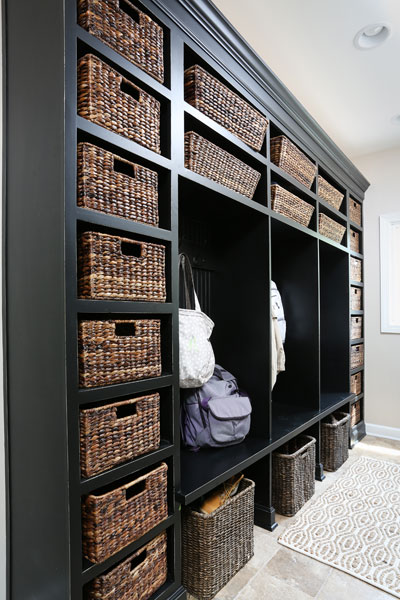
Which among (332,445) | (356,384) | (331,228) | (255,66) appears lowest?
(332,445)

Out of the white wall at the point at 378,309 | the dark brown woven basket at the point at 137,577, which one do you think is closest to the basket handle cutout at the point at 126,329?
the dark brown woven basket at the point at 137,577

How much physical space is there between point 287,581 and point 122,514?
3.07ft

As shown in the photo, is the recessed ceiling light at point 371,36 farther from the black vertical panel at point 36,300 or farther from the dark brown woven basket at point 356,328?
the dark brown woven basket at point 356,328

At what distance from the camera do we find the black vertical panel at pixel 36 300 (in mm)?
1060

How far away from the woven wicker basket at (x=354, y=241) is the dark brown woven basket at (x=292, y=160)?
1.08 m

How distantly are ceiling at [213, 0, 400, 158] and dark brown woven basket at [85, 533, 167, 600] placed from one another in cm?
229

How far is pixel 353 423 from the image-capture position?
3336mm

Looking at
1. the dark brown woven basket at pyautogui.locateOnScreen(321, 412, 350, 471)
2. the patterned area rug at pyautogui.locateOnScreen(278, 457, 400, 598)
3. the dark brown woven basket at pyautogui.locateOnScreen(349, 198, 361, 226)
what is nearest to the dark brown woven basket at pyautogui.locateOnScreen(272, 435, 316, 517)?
the patterned area rug at pyautogui.locateOnScreen(278, 457, 400, 598)

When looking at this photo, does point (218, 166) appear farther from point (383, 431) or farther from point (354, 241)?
point (383, 431)

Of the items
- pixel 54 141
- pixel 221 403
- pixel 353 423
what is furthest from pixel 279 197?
pixel 353 423

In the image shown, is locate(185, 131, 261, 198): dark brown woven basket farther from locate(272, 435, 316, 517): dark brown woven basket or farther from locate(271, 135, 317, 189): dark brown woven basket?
locate(272, 435, 316, 517): dark brown woven basket

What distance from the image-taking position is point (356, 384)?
3412 mm

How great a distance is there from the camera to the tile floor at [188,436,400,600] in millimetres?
1537

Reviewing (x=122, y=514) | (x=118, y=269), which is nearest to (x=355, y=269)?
(x=118, y=269)
